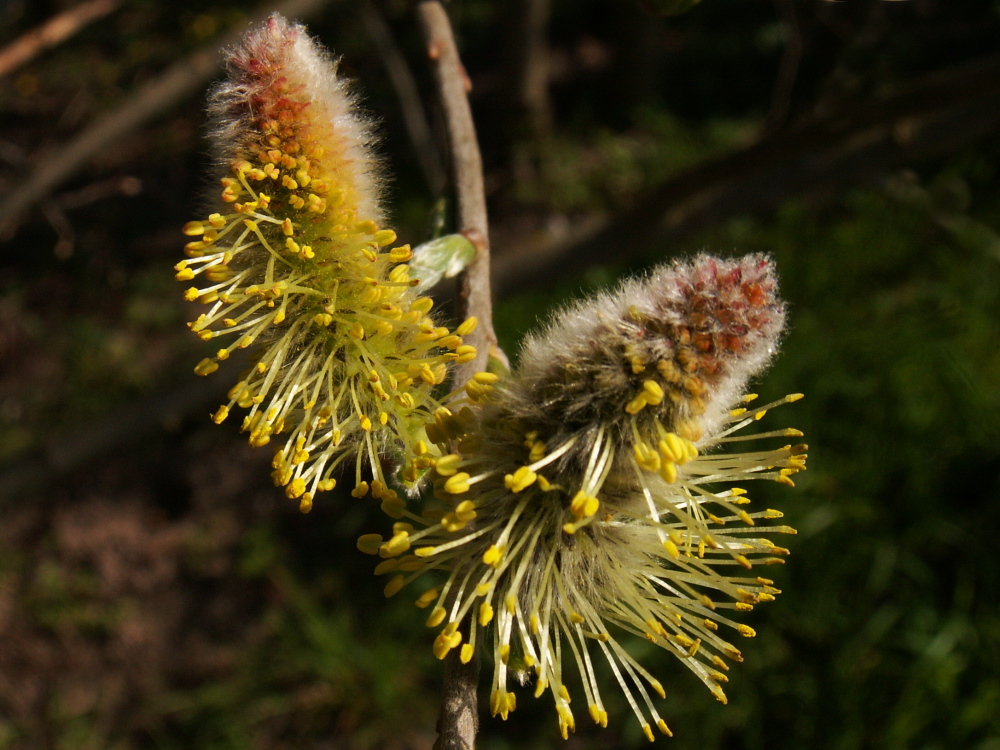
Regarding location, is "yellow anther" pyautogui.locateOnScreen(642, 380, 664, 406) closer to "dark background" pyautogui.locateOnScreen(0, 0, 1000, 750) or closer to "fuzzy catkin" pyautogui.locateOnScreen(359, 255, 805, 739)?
"fuzzy catkin" pyautogui.locateOnScreen(359, 255, 805, 739)

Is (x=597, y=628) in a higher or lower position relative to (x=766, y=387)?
lower

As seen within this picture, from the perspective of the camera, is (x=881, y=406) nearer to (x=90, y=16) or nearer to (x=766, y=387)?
(x=766, y=387)

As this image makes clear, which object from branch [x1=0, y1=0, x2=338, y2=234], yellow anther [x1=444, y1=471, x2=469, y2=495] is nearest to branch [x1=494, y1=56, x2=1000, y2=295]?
branch [x1=0, y1=0, x2=338, y2=234]

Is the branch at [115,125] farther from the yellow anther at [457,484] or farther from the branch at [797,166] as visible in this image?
the yellow anther at [457,484]

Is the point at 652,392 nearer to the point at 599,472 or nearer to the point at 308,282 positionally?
the point at 599,472

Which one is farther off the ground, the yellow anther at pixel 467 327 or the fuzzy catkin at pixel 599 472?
the yellow anther at pixel 467 327

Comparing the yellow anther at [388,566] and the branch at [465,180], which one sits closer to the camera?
the yellow anther at [388,566]

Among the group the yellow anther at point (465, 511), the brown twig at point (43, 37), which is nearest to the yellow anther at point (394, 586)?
the yellow anther at point (465, 511)

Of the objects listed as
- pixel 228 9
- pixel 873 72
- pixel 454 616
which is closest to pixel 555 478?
pixel 454 616
